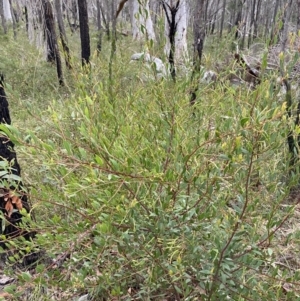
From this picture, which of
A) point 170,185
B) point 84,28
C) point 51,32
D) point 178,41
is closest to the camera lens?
point 170,185

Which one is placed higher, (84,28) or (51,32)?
(84,28)

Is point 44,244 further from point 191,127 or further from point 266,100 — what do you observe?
point 266,100

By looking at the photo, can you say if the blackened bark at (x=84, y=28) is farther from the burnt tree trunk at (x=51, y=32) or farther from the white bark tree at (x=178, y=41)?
the white bark tree at (x=178, y=41)

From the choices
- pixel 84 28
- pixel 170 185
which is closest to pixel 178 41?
pixel 84 28

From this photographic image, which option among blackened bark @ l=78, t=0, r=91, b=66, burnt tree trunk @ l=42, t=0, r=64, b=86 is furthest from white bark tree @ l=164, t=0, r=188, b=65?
burnt tree trunk @ l=42, t=0, r=64, b=86

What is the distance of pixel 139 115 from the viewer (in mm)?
1618

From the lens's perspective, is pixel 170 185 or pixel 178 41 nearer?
pixel 170 185

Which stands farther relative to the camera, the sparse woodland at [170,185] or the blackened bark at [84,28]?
the blackened bark at [84,28]

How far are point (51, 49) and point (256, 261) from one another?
7918 mm

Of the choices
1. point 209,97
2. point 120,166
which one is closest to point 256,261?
Answer: point 120,166

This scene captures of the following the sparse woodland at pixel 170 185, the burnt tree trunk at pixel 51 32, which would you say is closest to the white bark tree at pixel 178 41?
the sparse woodland at pixel 170 185

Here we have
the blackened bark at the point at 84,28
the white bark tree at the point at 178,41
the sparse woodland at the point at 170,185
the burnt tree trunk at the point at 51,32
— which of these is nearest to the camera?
the sparse woodland at the point at 170,185

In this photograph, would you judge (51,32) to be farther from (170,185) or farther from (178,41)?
(170,185)

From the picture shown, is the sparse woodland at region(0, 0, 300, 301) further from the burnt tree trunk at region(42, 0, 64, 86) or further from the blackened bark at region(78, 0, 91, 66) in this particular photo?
the burnt tree trunk at region(42, 0, 64, 86)
